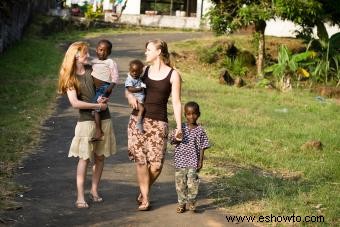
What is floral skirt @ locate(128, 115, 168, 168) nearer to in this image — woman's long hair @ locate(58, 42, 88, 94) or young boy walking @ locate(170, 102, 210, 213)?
young boy walking @ locate(170, 102, 210, 213)

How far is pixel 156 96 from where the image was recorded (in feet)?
21.7

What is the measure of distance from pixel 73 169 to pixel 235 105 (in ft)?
24.2

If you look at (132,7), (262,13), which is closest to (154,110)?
(262,13)

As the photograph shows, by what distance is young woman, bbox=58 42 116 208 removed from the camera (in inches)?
259

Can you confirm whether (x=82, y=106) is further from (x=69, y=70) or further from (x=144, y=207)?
(x=144, y=207)

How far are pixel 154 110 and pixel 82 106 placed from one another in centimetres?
77

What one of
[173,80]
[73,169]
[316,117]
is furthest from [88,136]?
[316,117]

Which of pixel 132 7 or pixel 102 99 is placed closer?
pixel 102 99

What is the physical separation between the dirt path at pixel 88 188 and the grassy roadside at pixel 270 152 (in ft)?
1.85

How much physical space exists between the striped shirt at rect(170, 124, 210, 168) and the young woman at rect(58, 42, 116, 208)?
793mm

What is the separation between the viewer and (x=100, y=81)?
683 centimetres

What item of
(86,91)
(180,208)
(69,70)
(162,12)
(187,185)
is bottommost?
(180,208)

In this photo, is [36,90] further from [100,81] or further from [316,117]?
[100,81]

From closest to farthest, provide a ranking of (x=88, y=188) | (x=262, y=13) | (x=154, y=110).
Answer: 1. (x=154, y=110)
2. (x=88, y=188)
3. (x=262, y=13)
